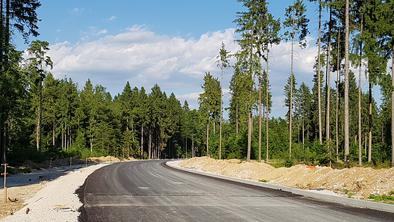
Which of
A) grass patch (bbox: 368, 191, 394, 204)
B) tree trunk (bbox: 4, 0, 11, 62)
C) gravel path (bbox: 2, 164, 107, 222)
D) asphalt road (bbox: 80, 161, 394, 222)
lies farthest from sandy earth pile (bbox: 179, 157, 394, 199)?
tree trunk (bbox: 4, 0, 11, 62)

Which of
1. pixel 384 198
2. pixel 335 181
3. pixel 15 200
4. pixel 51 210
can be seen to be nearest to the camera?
pixel 51 210

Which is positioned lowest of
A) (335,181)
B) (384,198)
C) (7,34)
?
(384,198)

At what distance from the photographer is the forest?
33438 mm

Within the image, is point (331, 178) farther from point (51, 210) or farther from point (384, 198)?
point (51, 210)

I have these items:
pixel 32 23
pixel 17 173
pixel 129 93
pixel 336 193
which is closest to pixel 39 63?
pixel 32 23

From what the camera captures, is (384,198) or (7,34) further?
(7,34)

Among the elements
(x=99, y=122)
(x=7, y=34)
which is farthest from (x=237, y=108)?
(x=7, y=34)

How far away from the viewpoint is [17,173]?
3622cm

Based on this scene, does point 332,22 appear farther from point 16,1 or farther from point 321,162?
point 16,1

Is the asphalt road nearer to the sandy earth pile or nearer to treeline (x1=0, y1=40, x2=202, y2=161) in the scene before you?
the sandy earth pile

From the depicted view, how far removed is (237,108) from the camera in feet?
309

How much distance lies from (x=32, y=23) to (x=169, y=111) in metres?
89.2

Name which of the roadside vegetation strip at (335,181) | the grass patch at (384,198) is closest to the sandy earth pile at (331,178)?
the roadside vegetation strip at (335,181)

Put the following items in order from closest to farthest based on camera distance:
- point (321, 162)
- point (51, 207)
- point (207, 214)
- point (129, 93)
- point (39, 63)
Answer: point (207, 214), point (51, 207), point (321, 162), point (39, 63), point (129, 93)
